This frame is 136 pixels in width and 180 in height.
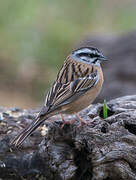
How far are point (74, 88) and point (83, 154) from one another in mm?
1224

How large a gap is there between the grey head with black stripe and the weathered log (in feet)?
4.15

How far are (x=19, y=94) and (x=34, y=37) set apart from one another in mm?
2121

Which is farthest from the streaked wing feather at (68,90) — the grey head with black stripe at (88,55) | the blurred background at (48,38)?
the blurred background at (48,38)

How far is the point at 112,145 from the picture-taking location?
224 inches

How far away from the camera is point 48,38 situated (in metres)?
14.9

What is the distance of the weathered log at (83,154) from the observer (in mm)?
5664

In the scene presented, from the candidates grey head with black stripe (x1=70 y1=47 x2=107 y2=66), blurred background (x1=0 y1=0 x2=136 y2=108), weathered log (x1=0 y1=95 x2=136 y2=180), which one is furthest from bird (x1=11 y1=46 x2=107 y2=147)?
Result: blurred background (x1=0 y1=0 x2=136 y2=108)

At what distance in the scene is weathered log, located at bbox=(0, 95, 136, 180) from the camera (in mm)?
5664

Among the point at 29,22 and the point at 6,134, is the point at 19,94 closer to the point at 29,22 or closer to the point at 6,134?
the point at 29,22

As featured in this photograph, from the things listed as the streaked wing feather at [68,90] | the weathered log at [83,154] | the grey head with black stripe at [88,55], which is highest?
the grey head with black stripe at [88,55]

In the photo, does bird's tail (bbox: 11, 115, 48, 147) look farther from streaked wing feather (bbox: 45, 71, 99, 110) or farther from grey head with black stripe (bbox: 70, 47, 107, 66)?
grey head with black stripe (bbox: 70, 47, 107, 66)

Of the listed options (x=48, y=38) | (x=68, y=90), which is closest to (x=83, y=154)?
(x=68, y=90)

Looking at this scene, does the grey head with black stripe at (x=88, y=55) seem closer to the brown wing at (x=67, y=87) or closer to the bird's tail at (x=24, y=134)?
the brown wing at (x=67, y=87)

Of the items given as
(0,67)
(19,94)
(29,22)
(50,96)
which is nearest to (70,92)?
(50,96)
